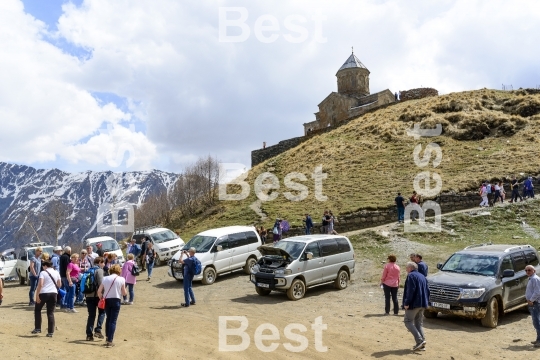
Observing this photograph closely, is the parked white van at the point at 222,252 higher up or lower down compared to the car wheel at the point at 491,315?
higher up

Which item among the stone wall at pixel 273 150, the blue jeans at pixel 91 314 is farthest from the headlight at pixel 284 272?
the stone wall at pixel 273 150

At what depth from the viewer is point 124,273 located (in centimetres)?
1320

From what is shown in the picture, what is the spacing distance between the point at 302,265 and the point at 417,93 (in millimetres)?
49838

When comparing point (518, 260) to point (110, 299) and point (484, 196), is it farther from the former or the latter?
point (484, 196)

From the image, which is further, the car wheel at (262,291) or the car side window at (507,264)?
the car wheel at (262,291)

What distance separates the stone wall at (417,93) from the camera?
5688 centimetres

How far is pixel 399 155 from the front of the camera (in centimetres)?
4053

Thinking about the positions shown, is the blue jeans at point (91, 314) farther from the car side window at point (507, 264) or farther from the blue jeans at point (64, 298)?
the car side window at point (507, 264)

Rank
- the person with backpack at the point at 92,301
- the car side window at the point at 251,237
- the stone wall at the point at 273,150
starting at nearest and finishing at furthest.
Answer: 1. the person with backpack at the point at 92,301
2. the car side window at the point at 251,237
3. the stone wall at the point at 273,150

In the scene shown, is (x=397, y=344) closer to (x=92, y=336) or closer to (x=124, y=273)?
(x=92, y=336)

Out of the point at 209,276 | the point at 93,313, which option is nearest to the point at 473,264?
the point at 93,313

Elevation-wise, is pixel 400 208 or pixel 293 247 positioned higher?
pixel 400 208

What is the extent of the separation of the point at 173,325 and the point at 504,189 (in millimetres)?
25537

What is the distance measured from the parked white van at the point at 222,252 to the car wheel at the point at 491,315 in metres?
10.0
